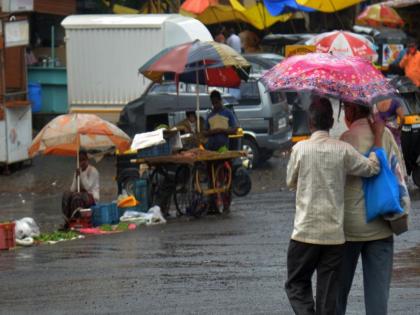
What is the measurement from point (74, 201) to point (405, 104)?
592 cm

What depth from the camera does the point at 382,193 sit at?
713 centimetres

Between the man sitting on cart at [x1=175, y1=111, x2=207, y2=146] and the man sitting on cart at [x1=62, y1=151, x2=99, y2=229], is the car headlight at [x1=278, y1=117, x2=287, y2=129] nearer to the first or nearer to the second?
the man sitting on cart at [x1=175, y1=111, x2=207, y2=146]

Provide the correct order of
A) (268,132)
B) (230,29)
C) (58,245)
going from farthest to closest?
(230,29) → (268,132) → (58,245)

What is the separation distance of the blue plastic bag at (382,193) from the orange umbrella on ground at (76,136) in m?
8.40

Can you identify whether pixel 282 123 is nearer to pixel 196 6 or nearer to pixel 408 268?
pixel 196 6

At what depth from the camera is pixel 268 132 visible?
2170cm

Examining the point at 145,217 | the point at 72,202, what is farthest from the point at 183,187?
the point at 72,202

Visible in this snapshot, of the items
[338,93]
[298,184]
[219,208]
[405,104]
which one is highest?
[338,93]

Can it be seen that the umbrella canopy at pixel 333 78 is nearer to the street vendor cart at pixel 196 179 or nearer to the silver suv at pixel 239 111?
the street vendor cart at pixel 196 179

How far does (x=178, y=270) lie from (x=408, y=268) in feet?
7.50

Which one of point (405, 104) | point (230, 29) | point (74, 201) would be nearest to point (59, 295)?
point (74, 201)

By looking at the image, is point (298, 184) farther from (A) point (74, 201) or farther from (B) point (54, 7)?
(B) point (54, 7)

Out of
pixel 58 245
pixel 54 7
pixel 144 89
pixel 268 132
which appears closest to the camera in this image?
pixel 58 245

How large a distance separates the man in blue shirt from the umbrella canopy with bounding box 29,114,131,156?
69.5 inches
